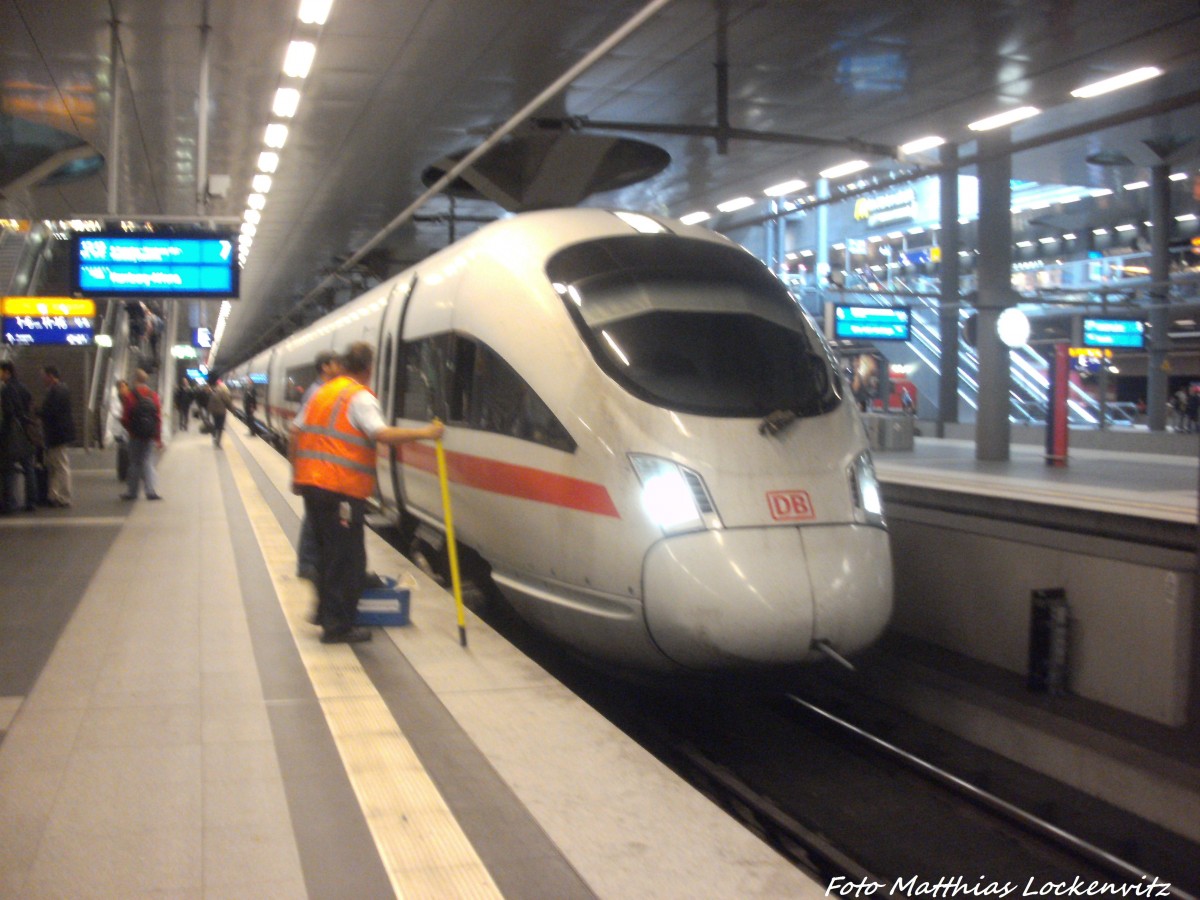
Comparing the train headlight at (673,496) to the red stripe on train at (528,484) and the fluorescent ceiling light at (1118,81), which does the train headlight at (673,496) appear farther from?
the fluorescent ceiling light at (1118,81)

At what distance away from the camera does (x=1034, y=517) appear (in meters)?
7.41

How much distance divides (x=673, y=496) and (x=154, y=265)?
873 cm

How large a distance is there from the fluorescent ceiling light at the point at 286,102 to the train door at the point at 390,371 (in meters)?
3.41

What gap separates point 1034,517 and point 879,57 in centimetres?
592

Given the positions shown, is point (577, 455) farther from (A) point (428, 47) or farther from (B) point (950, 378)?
(B) point (950, 378)

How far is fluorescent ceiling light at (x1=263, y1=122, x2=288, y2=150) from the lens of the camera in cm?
1460

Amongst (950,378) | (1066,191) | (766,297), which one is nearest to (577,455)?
(766,297)

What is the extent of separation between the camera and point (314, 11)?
413 inches

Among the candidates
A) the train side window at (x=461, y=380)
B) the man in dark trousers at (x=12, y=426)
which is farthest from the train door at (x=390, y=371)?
the man in dark trousers at (x=12, y=426)

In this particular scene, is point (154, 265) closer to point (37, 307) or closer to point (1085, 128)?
point (37, 307)

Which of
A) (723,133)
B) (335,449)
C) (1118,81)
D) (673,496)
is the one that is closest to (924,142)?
(1118,81)

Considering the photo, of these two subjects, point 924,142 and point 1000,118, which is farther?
point 924,142

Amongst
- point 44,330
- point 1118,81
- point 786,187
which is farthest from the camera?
point 44,330

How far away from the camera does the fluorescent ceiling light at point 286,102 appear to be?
13.1m
